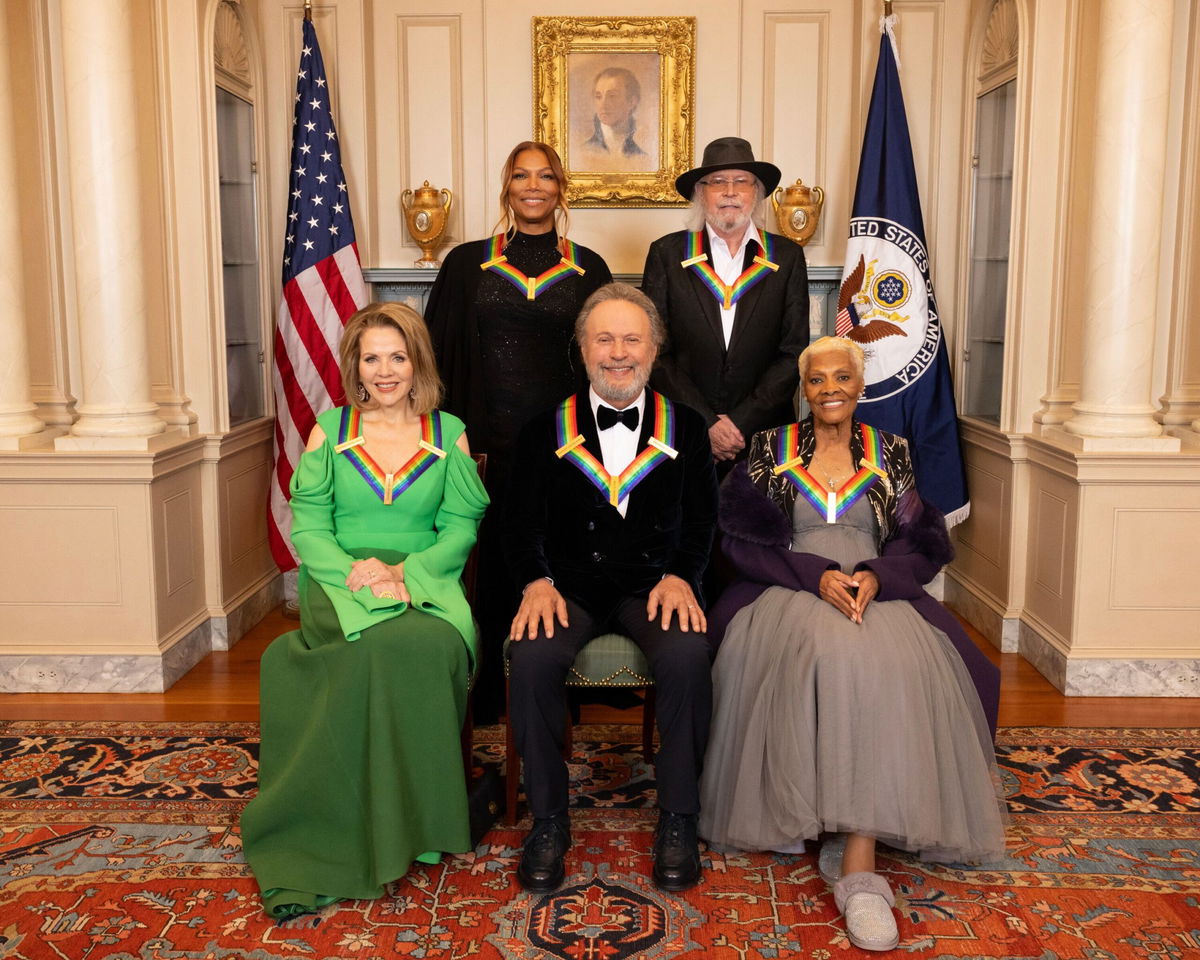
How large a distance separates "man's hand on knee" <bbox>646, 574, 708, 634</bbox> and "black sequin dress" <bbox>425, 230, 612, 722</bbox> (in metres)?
0.89

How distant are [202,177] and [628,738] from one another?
2.84 m

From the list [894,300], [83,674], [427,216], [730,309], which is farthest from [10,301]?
[894,300]

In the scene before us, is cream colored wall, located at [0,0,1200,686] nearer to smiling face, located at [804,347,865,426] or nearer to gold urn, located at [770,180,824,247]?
gold urn, located at [770,180,824,247]

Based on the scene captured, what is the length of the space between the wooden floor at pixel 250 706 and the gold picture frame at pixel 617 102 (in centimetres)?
275

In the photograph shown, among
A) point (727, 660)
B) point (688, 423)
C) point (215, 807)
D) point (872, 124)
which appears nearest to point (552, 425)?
point (688, 423)

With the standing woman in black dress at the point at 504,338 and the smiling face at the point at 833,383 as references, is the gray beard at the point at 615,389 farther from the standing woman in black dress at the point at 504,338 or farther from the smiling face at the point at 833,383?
the standing woman in black dress at the point at 504,338

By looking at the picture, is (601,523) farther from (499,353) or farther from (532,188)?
(532,188)

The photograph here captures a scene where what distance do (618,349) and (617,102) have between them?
297cm

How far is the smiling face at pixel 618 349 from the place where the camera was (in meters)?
3.08

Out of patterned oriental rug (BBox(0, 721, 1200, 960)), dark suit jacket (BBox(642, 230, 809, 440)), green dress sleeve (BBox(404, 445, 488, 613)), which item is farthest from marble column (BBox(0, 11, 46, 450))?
dark suit jacket (BBox(642, 230, 809, 440))

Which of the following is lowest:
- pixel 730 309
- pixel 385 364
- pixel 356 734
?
pixel 356 734

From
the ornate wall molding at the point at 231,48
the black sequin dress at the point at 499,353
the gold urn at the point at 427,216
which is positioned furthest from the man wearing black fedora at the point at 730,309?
the ornate wall molding at the point at 231,48

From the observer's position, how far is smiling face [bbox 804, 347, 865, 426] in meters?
3.17

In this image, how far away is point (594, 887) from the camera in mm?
Result: 2871
